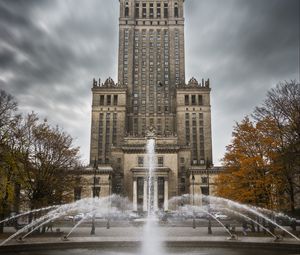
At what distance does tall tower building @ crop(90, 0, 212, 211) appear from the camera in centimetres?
11294

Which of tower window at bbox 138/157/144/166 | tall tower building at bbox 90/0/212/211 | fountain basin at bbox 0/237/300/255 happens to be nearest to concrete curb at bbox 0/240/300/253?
fountain basin at bbox 0/237/300/255

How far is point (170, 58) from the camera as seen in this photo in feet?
404

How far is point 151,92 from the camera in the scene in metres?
122

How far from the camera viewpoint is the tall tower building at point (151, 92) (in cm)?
11294

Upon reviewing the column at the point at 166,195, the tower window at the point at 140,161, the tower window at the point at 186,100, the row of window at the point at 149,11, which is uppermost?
the row of window at the point at 149,11

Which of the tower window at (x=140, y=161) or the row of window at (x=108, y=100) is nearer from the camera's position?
the tower window at (x=140, y=161)

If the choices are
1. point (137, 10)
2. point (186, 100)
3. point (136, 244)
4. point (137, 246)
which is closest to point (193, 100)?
point (186, 100)

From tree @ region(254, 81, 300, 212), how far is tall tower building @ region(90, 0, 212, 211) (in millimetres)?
68773

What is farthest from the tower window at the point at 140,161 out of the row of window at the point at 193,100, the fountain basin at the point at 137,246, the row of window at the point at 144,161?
the fountain basin at the point at 137,246

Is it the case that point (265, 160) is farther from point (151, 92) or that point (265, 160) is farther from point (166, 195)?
point (151, 92)

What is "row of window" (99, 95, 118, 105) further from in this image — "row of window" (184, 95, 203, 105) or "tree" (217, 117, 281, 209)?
"tree" (217, 117, 281, 209)

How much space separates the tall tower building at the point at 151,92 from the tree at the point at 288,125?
68.8 m

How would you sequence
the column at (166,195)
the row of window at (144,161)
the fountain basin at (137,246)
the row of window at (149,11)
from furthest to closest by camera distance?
1. the row of window at (149,11)
2. the row of window at (144,161)
3. the column at (166,195)
4. the fountain basin at (137,246)

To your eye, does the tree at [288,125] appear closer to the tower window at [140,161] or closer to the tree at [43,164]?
the tree at [43,164]
